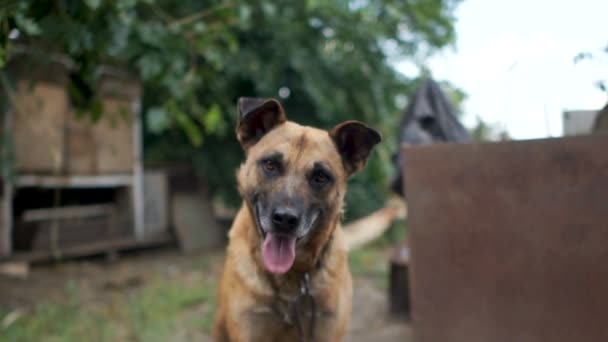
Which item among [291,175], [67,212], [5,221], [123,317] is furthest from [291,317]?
[67,212]

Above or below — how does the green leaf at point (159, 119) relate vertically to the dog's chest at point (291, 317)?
above

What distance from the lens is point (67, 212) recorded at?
7.15m

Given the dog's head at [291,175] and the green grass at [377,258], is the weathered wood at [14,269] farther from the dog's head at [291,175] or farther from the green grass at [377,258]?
the dog's head at [291,175]

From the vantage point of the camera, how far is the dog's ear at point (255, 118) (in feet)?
8.66

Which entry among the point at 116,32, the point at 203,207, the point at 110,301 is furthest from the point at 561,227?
the point at 203,207

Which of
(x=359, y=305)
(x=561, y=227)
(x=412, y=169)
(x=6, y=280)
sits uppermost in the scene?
(x=412, y=169)

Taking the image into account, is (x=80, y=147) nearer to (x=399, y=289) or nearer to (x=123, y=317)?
(x=123, y=317)

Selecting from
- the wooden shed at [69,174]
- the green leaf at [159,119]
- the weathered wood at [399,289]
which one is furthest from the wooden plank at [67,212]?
the weathered wood at [399,289]

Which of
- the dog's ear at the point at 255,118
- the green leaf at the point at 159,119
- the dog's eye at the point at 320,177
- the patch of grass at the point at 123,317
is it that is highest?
the green leaf at the point at 159,119

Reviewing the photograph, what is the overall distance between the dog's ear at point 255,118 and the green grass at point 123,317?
7.82 feet

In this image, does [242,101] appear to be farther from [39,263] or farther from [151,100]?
[151,100]

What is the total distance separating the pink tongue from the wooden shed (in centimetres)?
357

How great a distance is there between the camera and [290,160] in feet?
8.34

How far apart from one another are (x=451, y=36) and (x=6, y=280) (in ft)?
20.0
